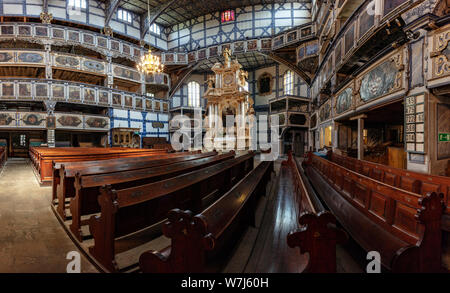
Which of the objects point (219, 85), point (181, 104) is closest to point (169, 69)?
point (181, 104)

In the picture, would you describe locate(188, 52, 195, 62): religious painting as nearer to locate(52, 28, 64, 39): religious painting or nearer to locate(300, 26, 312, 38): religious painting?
locate(300, 26, 312, 38): religious painting

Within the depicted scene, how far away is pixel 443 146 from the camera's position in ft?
13.7

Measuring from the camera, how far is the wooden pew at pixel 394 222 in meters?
1.40

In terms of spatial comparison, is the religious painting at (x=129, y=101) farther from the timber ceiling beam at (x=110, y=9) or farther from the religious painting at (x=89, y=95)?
the timber ceiling beam at (x=110, y=9)

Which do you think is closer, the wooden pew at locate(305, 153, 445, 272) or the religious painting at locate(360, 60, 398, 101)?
the wooden pew at locate(305, 153, 445, 272)

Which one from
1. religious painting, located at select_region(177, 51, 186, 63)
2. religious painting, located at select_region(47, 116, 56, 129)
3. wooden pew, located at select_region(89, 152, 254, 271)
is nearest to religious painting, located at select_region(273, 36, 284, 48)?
religious painting, located at select_region(177, 51, 186, 63)

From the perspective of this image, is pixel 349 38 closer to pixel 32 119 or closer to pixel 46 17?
pixel 32 119

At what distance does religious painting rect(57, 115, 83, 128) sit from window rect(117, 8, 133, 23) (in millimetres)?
10063

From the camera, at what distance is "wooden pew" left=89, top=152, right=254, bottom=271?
1644 mm

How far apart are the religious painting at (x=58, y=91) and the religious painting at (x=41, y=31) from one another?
147 inches

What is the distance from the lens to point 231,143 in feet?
41.5

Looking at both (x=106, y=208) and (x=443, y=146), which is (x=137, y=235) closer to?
(x=106, y=208)

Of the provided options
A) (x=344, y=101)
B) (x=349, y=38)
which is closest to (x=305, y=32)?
(x=349, y=38)

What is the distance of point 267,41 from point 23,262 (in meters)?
17.2
